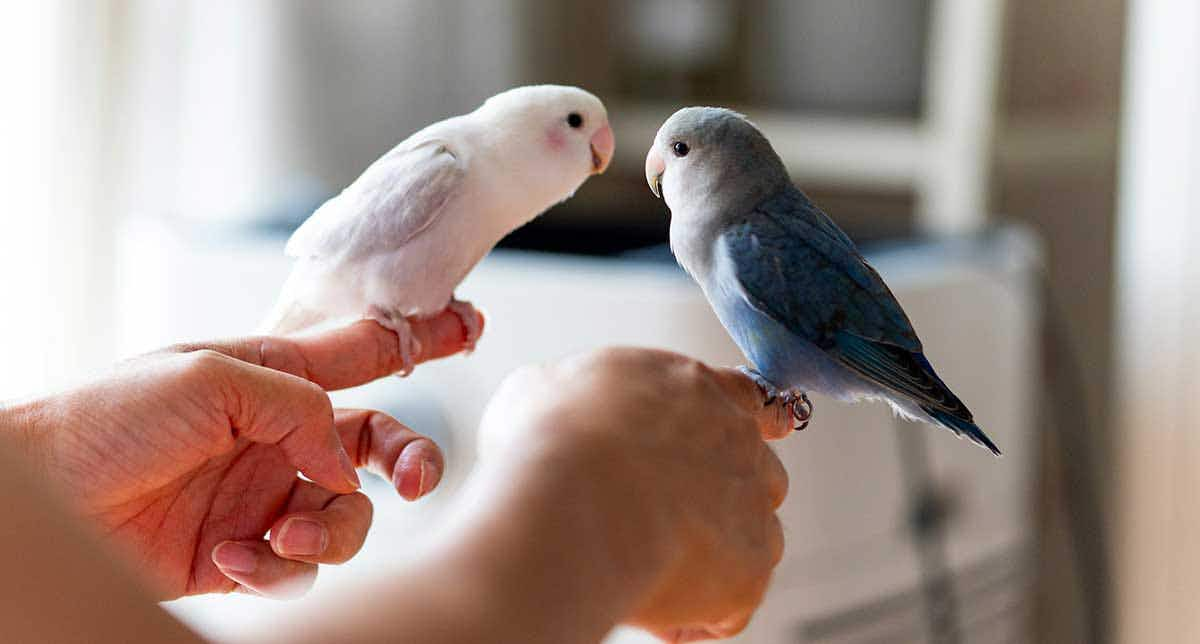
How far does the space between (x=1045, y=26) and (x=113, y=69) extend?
3.02ft

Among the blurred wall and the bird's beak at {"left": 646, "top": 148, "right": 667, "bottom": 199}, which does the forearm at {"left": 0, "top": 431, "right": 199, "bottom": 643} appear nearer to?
the bird's beak at {"left": 646, "top": 148, "right": 667, "bottom": 199}

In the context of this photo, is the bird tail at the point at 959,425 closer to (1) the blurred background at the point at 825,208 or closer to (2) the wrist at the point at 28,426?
(2) the wrist at the point at 28,426

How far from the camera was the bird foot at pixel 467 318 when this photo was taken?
0.53 metres

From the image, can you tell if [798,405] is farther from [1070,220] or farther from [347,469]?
[1070,220]

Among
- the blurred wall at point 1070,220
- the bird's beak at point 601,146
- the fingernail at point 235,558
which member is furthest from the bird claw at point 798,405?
the blurred wall at point 1070,220

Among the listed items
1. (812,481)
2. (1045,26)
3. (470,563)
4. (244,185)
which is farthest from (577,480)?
(244,185)

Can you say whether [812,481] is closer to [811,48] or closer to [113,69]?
[811,48]

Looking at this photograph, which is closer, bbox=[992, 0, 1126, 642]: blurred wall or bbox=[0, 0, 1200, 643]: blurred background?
bbox=[0, 0, 1200, 643]: blurred background

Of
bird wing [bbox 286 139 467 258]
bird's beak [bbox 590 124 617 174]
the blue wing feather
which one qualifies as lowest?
the blue wing feather

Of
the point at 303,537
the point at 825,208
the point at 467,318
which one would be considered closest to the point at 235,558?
the point at 303,537

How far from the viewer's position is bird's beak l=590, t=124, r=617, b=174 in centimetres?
46

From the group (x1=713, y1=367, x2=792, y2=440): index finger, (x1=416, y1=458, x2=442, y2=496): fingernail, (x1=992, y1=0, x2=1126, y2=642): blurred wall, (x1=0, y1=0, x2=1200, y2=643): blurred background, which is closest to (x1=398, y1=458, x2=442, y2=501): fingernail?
(x1=416, y1=458, x2=442, y2=496): fingernail

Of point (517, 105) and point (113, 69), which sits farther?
point (113, 69)

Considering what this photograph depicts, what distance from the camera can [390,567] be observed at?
1.22ft
